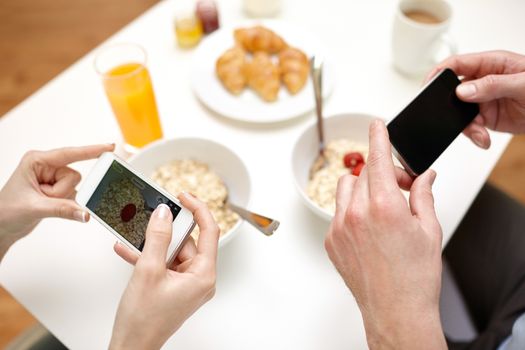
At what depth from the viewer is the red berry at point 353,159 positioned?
0.88 meters

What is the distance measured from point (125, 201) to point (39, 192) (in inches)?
7.1

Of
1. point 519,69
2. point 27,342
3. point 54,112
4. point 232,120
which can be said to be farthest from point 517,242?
point 54,112

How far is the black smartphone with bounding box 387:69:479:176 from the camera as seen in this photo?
0.71 meters

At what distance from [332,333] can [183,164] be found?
1.44 ft

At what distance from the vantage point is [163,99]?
1089mm

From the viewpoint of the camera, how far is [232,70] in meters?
1.07

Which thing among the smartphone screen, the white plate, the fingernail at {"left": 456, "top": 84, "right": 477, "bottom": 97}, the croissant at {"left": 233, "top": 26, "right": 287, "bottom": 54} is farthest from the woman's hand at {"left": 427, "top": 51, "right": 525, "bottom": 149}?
the smartphone screen

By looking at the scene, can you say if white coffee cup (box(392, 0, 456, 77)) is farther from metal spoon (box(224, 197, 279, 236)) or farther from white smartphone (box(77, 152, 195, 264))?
white smartphone (box(77, 152, 195, 264))

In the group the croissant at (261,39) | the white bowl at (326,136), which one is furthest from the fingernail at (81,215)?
the croissant at (261,39)

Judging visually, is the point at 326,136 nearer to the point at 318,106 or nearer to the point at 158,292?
the point at 318,106

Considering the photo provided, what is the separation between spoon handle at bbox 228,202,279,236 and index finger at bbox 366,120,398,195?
164 millimetres

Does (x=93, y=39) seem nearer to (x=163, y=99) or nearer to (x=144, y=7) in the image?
(x=144, y=7)

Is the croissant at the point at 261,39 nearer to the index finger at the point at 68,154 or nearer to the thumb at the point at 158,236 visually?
the index finger at the point at 68,154

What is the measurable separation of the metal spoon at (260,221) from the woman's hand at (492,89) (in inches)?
15.9
